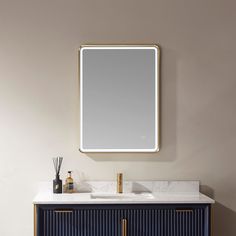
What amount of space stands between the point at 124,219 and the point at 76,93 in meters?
1.03

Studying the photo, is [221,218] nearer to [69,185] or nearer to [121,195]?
[121,195]

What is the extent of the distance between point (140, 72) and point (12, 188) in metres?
1.32

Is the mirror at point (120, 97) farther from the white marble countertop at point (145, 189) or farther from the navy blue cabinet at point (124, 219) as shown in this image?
the navy blue cabinet at point (124, 219)

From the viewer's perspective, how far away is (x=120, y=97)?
3447 mm

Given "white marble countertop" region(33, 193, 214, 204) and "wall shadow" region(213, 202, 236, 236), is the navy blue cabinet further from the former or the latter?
A: "wall shadow" region(213, 202, 236, 236)

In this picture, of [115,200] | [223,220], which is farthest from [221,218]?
[115,200]

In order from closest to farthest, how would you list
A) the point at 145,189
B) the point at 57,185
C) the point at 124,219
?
1. the point at 124,219
2. the point at 57,185
3. the point at 145,189

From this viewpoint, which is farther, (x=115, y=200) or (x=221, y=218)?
(x=221, y=218)

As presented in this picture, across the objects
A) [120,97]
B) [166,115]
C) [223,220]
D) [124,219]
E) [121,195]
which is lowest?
[223,220]

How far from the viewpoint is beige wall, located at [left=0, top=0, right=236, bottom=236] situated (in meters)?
3.43

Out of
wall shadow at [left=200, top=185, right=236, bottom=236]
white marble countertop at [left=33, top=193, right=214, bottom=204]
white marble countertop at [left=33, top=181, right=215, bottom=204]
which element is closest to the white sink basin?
white marble countertop at [left=33, top=181, right=215, bottom=204]

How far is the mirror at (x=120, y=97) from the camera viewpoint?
11.3 ft

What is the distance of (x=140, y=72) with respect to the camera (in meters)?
3.45

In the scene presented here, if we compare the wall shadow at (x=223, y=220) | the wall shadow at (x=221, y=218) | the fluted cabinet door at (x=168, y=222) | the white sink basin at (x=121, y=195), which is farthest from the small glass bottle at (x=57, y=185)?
the wall shadow at (x=223, y=220)
